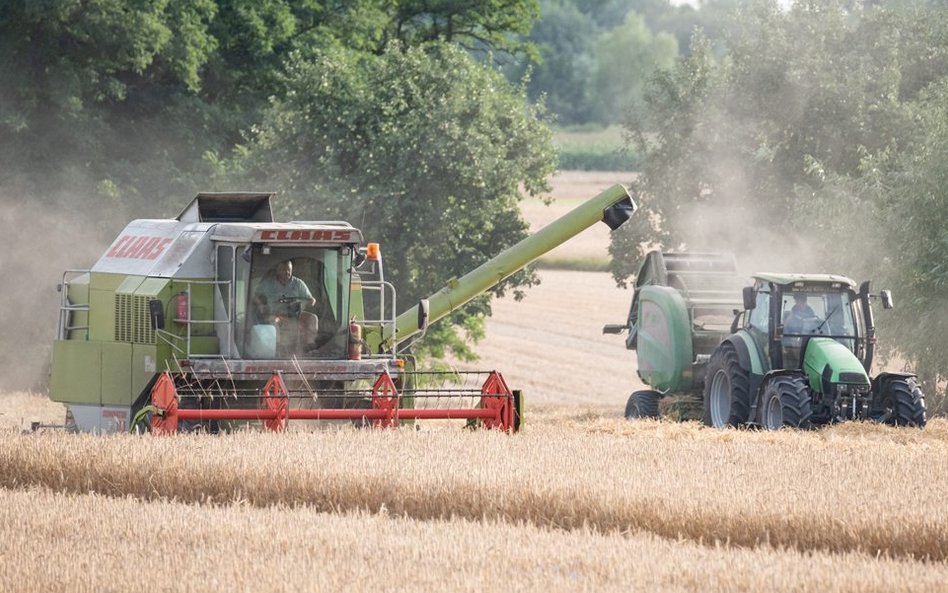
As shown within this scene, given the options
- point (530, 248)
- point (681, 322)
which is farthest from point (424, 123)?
point (681, 322)

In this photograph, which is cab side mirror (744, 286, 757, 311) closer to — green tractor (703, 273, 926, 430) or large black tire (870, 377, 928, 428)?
green tractor (703, 273, 926, 430)

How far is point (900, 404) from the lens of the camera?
694 inches

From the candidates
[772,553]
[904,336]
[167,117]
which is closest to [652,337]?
[904,336]

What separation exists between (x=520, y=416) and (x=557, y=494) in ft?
13.4

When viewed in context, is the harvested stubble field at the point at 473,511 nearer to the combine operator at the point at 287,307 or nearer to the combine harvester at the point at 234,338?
the combine harvester at the point at 234,338

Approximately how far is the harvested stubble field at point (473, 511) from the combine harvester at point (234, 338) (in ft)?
2.95

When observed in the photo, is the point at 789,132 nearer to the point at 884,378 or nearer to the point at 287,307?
the point at 884,378

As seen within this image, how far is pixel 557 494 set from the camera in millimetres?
12195

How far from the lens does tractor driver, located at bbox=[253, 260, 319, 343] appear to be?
54.0 feet

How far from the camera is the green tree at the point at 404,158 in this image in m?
29.1

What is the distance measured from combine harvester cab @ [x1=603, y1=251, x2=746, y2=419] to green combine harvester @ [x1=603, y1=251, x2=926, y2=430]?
2 cm

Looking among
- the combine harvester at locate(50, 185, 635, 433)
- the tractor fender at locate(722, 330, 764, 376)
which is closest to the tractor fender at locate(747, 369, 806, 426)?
the tractor fender at locate(722, 330, 764, 376)

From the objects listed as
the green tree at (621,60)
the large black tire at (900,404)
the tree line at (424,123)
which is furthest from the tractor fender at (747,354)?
the green tree at (621,60)

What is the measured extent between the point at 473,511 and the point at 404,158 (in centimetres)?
1725
